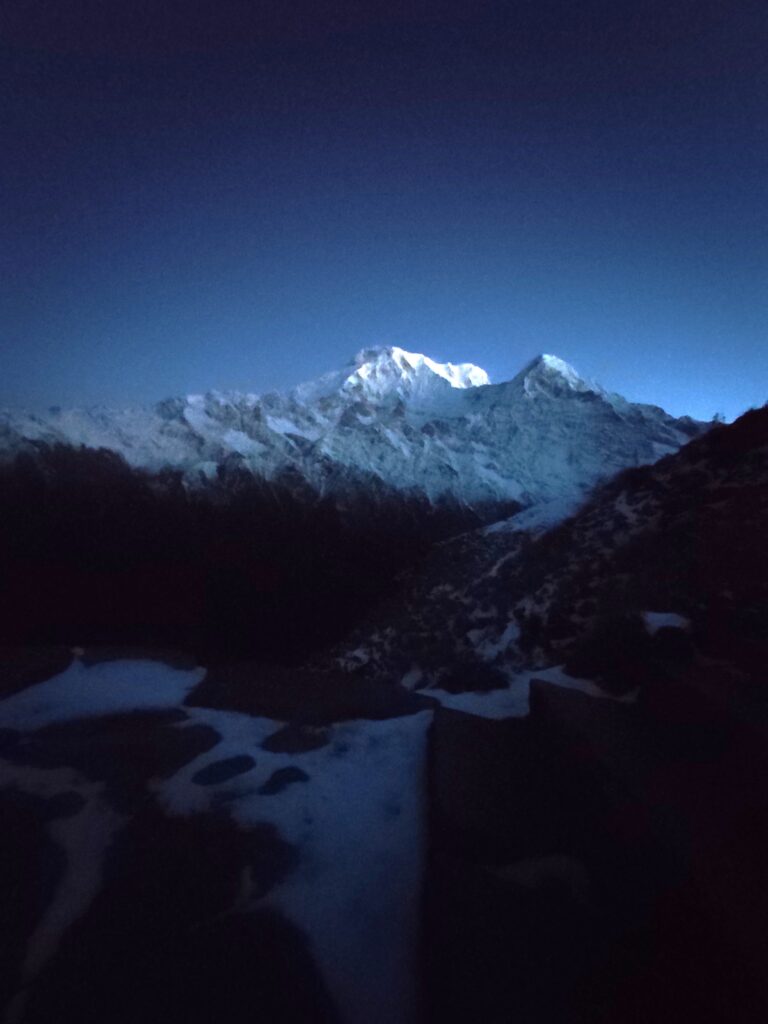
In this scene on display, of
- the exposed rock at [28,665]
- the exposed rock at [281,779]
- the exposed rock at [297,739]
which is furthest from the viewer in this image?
the exposed rock at [28,665]

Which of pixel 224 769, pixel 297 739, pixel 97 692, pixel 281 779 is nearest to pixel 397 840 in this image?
pixel 281 779

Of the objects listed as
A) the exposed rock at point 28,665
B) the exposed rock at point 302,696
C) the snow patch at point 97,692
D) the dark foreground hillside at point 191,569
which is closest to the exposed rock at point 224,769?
the exposed rock at point 302,696

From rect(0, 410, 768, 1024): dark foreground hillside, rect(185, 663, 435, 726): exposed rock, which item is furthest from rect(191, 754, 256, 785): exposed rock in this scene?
rect(185, 663, 435, 726): exposed rock

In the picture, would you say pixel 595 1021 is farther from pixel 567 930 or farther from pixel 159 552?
pixel 159 552

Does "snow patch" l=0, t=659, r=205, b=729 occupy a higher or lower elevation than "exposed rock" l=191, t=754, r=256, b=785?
higher

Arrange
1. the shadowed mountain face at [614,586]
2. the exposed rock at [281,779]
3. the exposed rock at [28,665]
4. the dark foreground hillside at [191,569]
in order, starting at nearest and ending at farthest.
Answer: the exposed rock at [281,779] < the shadowed mountain face at [614,586] < the exposed rock at [28,665] < the dark foreground hillside at [191,569]

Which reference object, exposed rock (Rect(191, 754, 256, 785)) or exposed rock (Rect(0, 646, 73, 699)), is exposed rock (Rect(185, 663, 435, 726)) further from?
exposed rock (Rect(0, 646, 73, 699))

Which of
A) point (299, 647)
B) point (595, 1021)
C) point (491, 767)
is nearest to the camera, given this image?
point (595, 1021)

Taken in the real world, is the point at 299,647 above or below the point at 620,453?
below

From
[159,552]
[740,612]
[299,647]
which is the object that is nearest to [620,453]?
[159,552]

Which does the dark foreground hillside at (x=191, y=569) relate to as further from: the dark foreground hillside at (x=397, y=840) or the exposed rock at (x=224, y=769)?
the exposed rock at (x=224, y=769)

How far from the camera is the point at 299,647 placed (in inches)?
1069

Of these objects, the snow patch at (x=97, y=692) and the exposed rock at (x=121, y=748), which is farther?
the snow patch at (x=97, y=692)

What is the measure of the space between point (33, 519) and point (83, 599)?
76.1m
